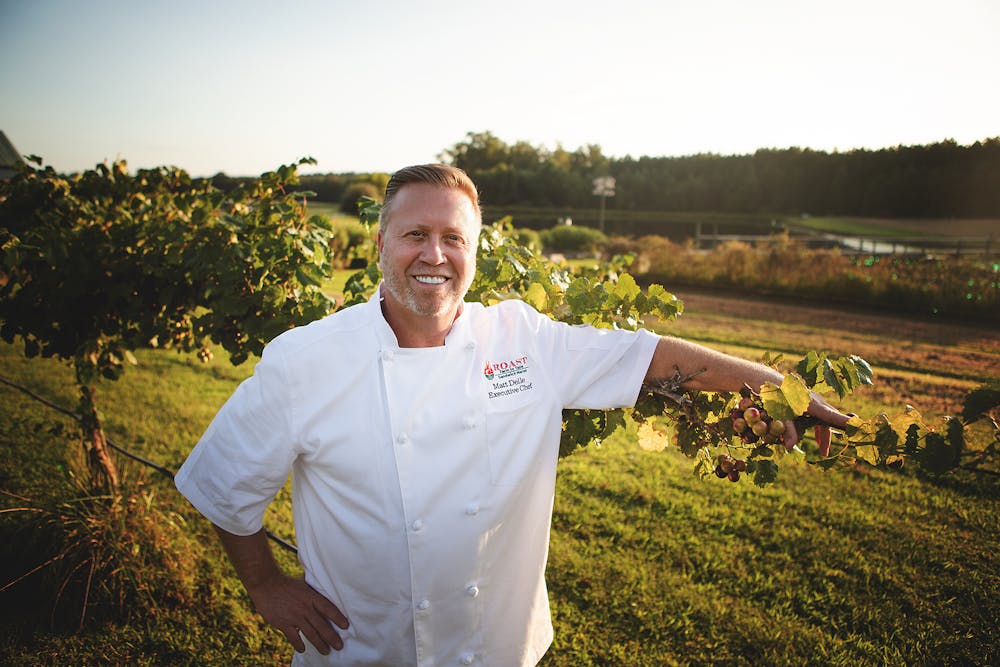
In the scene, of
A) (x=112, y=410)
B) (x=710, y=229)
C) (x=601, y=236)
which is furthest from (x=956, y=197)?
(x=112, y=410)

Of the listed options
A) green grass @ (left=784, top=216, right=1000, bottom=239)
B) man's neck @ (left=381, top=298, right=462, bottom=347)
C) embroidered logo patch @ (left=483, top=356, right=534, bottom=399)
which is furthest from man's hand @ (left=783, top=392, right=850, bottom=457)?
green grass @ (left=784, top=216, right=1000, bottom=239)

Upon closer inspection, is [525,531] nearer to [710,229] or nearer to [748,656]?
[748,656]

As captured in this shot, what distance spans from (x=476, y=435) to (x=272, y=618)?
3.19ft

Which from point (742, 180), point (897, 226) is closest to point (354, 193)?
point (897, 226)

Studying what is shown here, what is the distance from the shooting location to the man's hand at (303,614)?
1.93 metres

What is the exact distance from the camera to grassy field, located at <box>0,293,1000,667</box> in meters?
3.30

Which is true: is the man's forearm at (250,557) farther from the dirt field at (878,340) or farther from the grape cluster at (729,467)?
the dirt field at (878,340)

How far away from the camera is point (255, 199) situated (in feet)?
12.8

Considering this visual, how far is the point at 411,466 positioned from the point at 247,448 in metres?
0.53

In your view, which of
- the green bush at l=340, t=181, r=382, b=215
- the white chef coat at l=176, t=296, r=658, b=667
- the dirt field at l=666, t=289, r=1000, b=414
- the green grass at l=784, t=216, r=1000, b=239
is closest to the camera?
the white chef coat at l=176, t=296, r=658, b=667

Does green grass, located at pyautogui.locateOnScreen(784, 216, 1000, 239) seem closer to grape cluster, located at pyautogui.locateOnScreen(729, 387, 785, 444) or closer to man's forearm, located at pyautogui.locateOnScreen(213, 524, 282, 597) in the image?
grape cluster, located at pyautogui.locateOnScreen(729, 387, 785, 444)

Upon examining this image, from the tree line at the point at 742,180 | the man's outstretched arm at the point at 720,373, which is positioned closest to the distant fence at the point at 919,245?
the tree line at the point at 742,180

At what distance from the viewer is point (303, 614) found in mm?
1944

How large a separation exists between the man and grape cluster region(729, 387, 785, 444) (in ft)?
0.23
